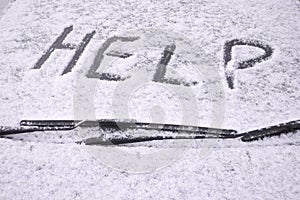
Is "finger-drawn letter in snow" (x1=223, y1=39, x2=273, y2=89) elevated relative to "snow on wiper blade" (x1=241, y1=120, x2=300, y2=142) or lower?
elevated

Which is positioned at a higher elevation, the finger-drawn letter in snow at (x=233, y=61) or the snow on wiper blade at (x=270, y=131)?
the finger-drawn letter in snow at (x=233, y=61)

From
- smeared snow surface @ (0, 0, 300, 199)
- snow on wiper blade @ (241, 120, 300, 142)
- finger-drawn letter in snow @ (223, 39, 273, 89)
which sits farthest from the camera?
finger-drawn letter in snow @ (223, 39, 273, 89)

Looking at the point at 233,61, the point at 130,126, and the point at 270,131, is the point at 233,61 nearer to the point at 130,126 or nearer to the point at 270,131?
the point at 270,131

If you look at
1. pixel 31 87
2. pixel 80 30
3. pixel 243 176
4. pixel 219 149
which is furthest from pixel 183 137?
pixel 80 30

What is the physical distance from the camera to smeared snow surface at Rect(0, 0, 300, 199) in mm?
846

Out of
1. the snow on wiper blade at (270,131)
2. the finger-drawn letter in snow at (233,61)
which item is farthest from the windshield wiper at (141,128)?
the finger-drawn letter in snow at (233,61)

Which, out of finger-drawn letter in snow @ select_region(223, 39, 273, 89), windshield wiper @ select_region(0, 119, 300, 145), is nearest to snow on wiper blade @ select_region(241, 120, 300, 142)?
windshield wiper @ select_region(0, 119, 300, 145)

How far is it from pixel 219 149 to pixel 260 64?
1.68 feet

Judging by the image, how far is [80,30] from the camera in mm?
1521

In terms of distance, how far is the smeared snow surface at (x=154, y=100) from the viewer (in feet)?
2.77

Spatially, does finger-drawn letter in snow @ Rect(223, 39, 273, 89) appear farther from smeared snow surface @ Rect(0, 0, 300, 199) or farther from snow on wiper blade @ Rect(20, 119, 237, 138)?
snow on wiper blade @ Rect(20, 119, 237, 138)

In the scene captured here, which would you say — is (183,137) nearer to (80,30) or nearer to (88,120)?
(88,120)

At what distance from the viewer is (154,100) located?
→ 109 cm

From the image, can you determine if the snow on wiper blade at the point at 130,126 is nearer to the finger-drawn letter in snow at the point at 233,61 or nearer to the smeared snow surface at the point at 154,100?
the smeared snow surface at the point at 154,100
